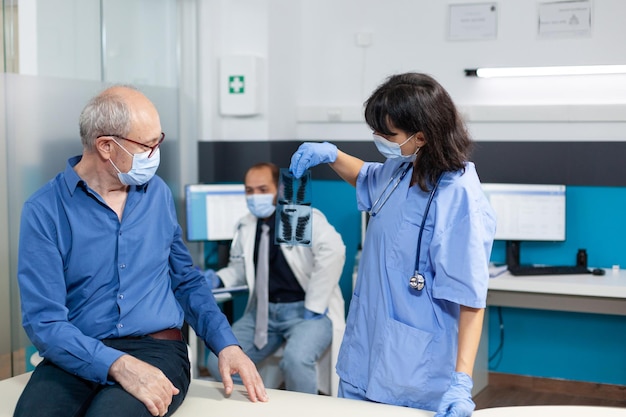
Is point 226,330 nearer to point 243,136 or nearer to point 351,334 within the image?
point 351,334

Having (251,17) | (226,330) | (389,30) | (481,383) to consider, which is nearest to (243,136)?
(251,17)

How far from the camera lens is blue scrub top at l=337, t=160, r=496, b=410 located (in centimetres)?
190

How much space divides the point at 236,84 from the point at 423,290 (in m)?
2.56

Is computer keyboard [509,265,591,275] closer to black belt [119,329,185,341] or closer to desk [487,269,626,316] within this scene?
desk [487,269,626,316]

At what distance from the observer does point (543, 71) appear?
4.07m

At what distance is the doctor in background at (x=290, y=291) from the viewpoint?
3.38 meters

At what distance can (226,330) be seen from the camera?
7.03 ft

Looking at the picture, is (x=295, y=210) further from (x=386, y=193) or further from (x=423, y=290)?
(x=423, y=290)

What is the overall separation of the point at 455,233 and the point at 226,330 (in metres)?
0.68

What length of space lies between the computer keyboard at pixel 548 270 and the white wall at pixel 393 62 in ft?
2.22

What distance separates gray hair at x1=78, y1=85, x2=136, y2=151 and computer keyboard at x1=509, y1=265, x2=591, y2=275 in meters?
2.34

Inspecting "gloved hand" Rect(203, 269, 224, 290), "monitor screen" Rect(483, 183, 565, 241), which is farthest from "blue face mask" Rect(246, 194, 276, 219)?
"monitor screen" Rect(483, 183, 565, 241)

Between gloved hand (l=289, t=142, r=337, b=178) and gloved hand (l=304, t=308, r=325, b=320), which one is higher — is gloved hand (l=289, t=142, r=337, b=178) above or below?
above

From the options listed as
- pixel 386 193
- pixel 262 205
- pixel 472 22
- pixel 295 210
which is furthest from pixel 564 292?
pixel 386 193
